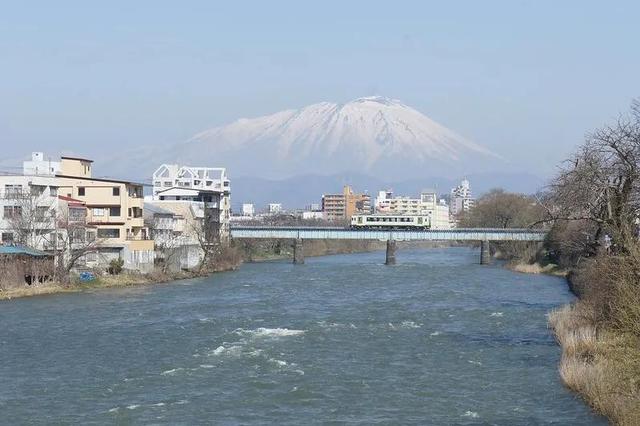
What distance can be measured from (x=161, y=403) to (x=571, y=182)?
8.31 meters

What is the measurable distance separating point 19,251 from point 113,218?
6.14 meters

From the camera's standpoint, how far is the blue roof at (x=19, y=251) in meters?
31.2

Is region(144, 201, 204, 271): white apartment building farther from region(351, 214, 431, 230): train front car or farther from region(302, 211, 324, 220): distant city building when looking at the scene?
region(302, 211, 324, 220): distant city building

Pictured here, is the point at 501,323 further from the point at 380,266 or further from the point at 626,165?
the point at 380,266

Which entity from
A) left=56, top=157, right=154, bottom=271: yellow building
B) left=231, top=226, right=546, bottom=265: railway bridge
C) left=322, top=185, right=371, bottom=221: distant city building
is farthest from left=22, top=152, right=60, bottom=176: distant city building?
left=322, top=185, right=371, bottom=221: distant city building

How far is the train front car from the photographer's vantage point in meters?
61.9

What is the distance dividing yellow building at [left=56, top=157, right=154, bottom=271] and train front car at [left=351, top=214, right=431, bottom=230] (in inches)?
1027

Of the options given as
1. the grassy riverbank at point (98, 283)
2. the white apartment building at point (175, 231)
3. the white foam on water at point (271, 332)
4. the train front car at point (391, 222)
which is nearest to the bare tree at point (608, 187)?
the white foam on water at point (271, 332)

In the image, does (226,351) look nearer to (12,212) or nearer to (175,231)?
(12,212)

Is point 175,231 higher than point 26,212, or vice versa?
point 26,212

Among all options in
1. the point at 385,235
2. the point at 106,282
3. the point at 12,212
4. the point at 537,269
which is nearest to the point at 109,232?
the point at 106,282

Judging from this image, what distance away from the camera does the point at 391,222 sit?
62.4 m

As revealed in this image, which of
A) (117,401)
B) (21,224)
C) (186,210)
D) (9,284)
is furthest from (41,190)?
(117,401)

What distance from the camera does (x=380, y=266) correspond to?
164 feet
